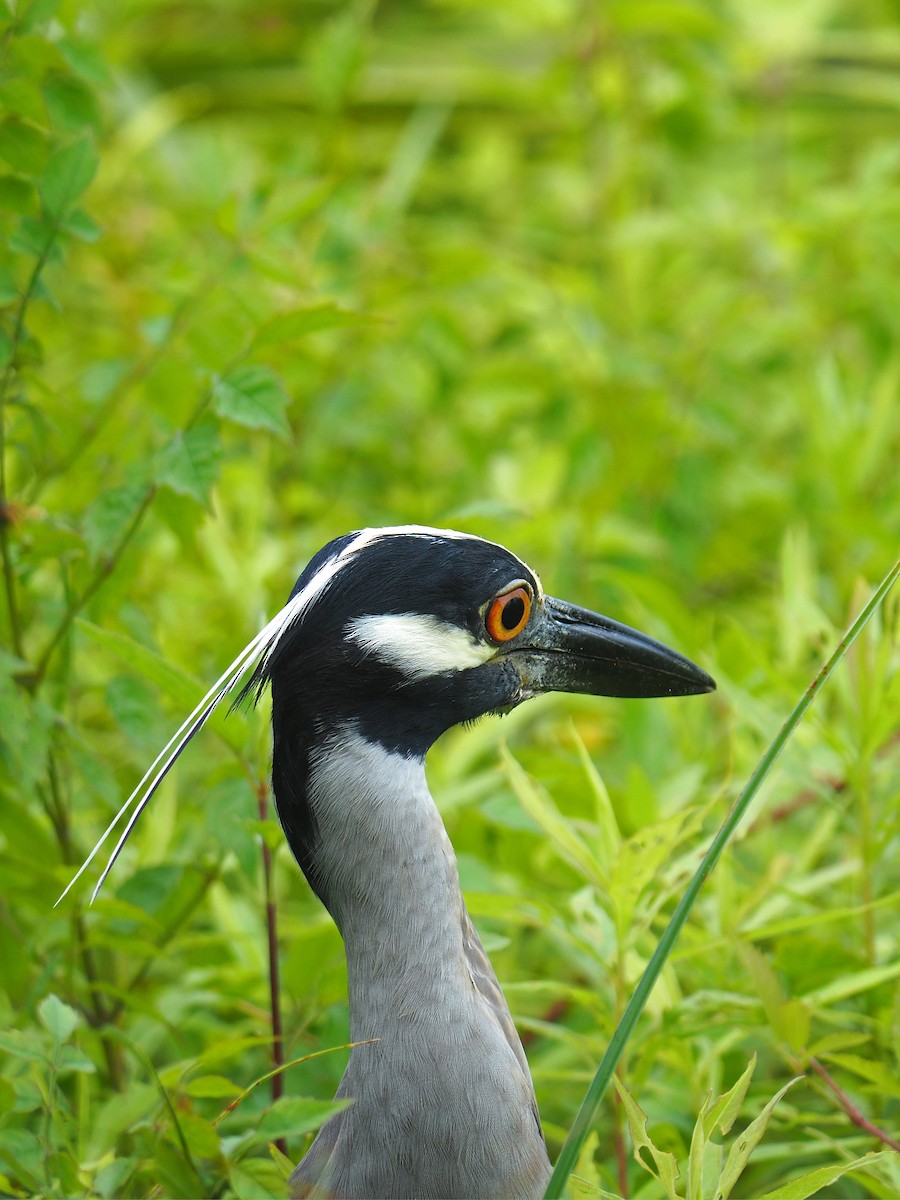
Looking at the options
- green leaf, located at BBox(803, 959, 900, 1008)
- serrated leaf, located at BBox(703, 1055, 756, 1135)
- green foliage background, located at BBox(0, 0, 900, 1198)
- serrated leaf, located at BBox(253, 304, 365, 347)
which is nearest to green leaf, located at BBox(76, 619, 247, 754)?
green foliage background, located at BBox(0, 0, 900, 1198)

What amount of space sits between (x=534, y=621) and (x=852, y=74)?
3.79 metres

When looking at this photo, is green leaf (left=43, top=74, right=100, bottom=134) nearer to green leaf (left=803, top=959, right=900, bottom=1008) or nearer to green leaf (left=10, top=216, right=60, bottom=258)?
green leaf (left=10, top=216, right=60, bottom=258)

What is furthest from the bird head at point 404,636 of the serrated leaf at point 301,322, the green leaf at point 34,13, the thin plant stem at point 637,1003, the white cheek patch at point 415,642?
the green leaf at point 34,13

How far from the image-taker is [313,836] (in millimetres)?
1394

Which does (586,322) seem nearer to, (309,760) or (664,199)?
(664,199)

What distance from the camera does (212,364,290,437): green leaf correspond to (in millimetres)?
1510

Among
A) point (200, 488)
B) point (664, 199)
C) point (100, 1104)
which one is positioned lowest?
point (100, 1104)

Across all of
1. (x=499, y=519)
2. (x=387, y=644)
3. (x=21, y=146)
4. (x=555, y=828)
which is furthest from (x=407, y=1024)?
(x=21, y=146)

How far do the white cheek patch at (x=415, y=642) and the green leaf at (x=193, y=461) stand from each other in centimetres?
29

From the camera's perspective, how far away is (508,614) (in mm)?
1486

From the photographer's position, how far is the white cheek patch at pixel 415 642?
135cm

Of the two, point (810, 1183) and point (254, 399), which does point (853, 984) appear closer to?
point (810, 1183)

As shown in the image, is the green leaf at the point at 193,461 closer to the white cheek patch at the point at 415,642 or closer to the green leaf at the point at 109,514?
the green leaf at the point at 109,514

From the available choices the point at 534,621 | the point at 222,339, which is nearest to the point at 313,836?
the point at 534,621
